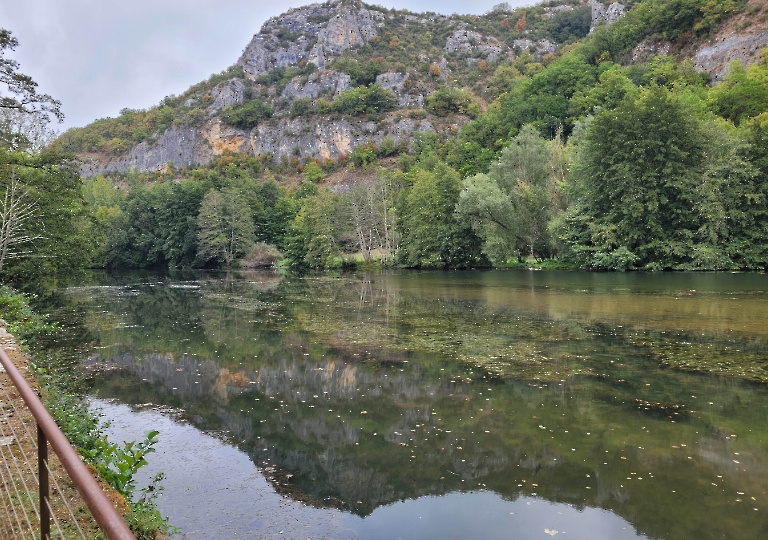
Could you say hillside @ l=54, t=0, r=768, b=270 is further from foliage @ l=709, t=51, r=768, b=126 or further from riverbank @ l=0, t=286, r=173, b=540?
riverbank @ l=0, t=286, r=173, b=540

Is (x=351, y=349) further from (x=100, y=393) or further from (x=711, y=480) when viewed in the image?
(x=711, y=480)

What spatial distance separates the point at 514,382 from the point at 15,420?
9727 mm

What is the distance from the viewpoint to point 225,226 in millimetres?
72812

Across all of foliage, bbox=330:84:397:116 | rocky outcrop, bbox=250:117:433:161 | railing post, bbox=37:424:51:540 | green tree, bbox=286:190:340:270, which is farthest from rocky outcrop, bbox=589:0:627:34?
railing post, bbox=37:424:51:540

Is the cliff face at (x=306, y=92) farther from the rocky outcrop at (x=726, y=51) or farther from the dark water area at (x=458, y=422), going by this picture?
the dark water area at (x=458, y=422)

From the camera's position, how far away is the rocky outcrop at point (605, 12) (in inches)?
4882

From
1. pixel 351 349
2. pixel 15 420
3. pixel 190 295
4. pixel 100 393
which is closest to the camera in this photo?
pixel 15 420

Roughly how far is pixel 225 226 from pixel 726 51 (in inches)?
2884

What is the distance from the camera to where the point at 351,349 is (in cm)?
1653

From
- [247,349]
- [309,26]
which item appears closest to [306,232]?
[247,349]

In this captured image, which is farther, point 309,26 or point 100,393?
point 309,26

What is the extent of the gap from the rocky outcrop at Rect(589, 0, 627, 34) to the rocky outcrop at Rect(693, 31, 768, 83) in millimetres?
52233

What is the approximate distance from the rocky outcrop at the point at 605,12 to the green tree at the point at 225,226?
326ft

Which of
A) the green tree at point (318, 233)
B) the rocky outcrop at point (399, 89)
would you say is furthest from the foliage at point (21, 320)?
the rocky outcrop at point (399, 89)
